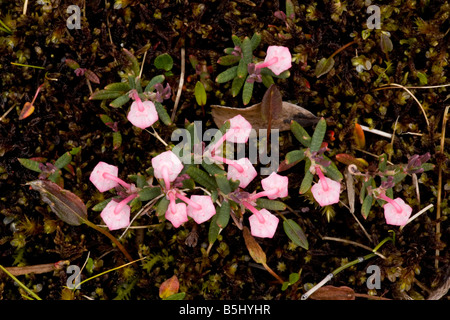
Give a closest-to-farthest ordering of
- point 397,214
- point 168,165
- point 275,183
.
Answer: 1. point 168,165
2. point 275,183
3. point 397,214

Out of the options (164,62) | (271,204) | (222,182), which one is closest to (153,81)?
(164,62)

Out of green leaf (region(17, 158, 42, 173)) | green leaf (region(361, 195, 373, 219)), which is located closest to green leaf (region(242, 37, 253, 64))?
green leaf (region(361, 195, 373, 219))

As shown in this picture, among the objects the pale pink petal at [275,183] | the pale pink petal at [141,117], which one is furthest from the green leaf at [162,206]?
the pale pink petal at [275,183]

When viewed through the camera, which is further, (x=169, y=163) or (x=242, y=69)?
(x=242, y=69)

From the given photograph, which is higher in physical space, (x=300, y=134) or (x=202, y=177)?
(x=300, y=134)

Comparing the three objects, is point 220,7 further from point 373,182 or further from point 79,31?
point 373,182

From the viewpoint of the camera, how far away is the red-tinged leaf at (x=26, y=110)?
2.76m

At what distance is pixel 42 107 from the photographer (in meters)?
2.82

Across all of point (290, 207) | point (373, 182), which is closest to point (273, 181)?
point (290, 207)

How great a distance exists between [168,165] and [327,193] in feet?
3.03

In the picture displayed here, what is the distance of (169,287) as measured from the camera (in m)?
2.67

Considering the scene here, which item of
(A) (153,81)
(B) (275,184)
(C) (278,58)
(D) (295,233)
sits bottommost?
(D) (295,233)

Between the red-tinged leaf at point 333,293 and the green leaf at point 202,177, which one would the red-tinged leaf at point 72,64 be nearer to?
the green leaf at point 202,177

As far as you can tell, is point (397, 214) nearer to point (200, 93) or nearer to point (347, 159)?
point (347, 159)
